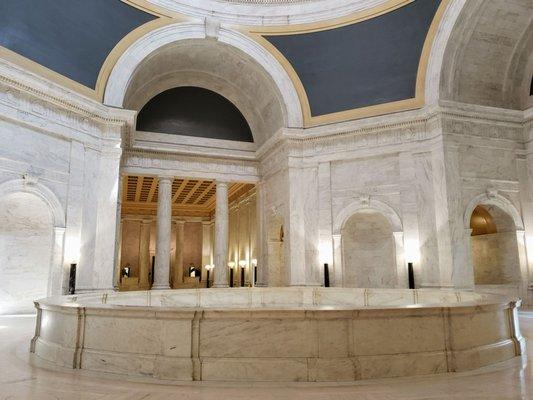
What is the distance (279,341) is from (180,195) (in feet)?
78.8

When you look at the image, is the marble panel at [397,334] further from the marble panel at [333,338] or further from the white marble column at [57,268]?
the white marble column at [57,268]

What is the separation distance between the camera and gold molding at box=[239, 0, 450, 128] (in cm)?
1560

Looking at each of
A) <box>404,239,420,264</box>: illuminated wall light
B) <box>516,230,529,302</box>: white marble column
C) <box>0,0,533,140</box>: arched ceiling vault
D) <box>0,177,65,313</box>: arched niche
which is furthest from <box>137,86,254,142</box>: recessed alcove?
<box>516,230,529,302</box>: white marble column

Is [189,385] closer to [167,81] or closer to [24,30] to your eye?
[24,30]

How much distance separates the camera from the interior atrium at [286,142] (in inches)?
524

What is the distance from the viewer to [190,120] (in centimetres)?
2050

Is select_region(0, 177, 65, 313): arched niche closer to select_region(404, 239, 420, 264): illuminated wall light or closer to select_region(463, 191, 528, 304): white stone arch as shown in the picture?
select_region(404, 239, 420, 264): illuminated wall light

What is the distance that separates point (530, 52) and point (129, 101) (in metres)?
15.7

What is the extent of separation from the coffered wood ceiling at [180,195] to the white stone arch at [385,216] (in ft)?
24.5

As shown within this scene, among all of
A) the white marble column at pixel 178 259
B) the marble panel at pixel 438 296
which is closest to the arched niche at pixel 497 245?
the marble panel at pixel 438 296

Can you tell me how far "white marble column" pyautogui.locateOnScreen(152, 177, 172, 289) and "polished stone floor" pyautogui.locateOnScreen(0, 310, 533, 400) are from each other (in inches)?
499

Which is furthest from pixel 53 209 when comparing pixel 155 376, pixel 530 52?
pixel 530 52

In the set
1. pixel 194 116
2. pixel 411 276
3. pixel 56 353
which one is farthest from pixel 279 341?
pixel 194 116

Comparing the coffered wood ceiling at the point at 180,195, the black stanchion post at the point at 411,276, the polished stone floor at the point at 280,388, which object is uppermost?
the coffered wood ceiling at the point at 180,195
